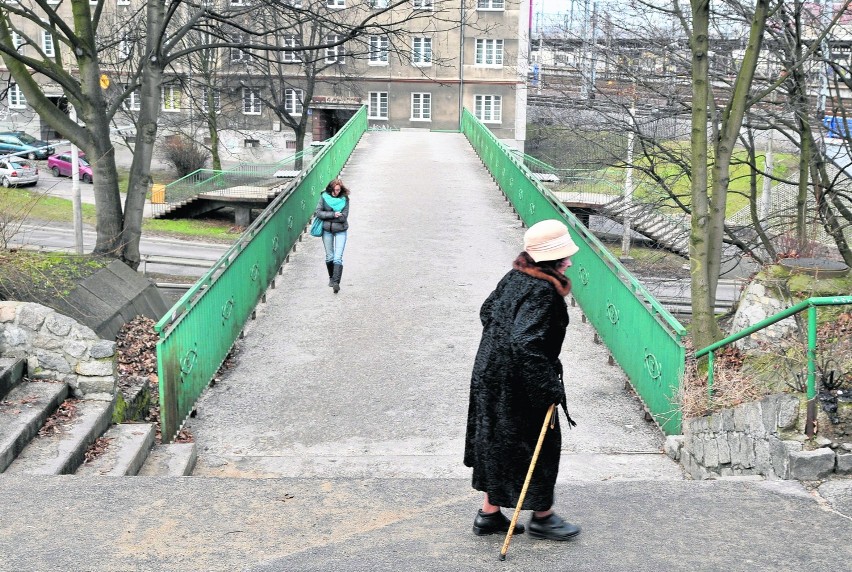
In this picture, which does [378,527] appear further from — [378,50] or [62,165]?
[62,165]

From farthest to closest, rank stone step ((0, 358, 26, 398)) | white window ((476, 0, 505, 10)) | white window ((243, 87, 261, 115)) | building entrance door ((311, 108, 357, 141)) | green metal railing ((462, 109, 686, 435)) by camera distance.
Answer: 1. building entrance door ((311, 108, 357, 141))
2. white window ((476, 0, 505, 10))
3. white window ((243, 87, 261, 115))
4. green metal railing ((462, 109, 686, 435))
5. stone step ((0, 358, 26, 398))

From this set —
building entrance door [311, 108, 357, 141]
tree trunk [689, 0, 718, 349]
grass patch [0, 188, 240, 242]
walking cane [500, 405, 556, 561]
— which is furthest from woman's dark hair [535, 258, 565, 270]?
building entrance door [311, 108, 357, 141]

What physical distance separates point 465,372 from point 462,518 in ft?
16.4

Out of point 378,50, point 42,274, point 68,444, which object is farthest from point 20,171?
point 68,444

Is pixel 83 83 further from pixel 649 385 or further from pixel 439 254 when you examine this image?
pixel 649 385

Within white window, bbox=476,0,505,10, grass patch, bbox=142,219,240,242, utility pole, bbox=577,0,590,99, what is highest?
white window, bbox=476,0,505,10

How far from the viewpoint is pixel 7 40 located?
1267 cm

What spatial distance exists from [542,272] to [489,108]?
182 ft

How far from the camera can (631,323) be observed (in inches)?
379

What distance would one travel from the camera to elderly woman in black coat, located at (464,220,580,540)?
14.8ft

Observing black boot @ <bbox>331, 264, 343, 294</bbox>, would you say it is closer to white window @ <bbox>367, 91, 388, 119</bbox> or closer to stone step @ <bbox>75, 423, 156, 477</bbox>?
stone step @ <bbox>75, 423, 156, 477</bbox>

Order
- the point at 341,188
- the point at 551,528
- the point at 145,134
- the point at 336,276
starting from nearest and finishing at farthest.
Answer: the point at 551,528
the point at 341,188
the point at 336,276
the point at 145,134

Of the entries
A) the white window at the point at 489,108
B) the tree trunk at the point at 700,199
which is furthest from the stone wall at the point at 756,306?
the white window at the point at 489,108

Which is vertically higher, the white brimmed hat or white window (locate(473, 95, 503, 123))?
white window (locate(473, 95, 503, 123))
